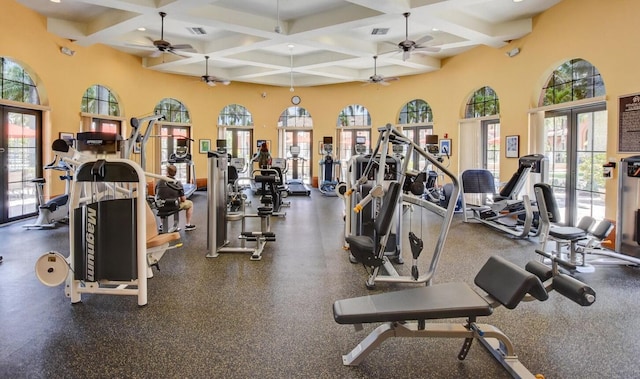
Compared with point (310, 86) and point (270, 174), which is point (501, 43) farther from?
point (310, 86)

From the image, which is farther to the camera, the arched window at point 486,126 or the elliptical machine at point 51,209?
the arched window at point 486,126

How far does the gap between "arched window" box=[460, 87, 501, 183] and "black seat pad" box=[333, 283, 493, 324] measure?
665 cm

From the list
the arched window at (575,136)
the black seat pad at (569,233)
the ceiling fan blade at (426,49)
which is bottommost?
the black seat pad at (569,233)

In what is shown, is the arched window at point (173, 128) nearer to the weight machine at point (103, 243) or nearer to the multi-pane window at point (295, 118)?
the multi-pane window at point (295, 118)

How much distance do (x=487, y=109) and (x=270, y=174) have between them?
16.5 feet

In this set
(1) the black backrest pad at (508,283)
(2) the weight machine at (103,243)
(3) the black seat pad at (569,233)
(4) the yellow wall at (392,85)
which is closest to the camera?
(1) the black backrest pad at (508,283)

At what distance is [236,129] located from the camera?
12.1 metres

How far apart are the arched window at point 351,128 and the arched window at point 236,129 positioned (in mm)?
2887

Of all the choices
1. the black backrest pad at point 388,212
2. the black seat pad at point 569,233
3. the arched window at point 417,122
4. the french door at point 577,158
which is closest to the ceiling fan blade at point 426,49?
the french door at point 577,158

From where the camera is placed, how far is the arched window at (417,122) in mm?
10438

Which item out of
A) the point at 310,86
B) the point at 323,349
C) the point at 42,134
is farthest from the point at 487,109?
the point at 42,134

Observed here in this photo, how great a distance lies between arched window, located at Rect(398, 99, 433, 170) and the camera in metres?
10.4

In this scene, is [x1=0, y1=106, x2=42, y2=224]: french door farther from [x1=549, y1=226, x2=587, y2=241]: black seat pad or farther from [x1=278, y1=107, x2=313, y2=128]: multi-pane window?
[x1=549, y1=226, x2=587, y2=241]: black seat pad

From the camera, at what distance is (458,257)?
473 centimetres
